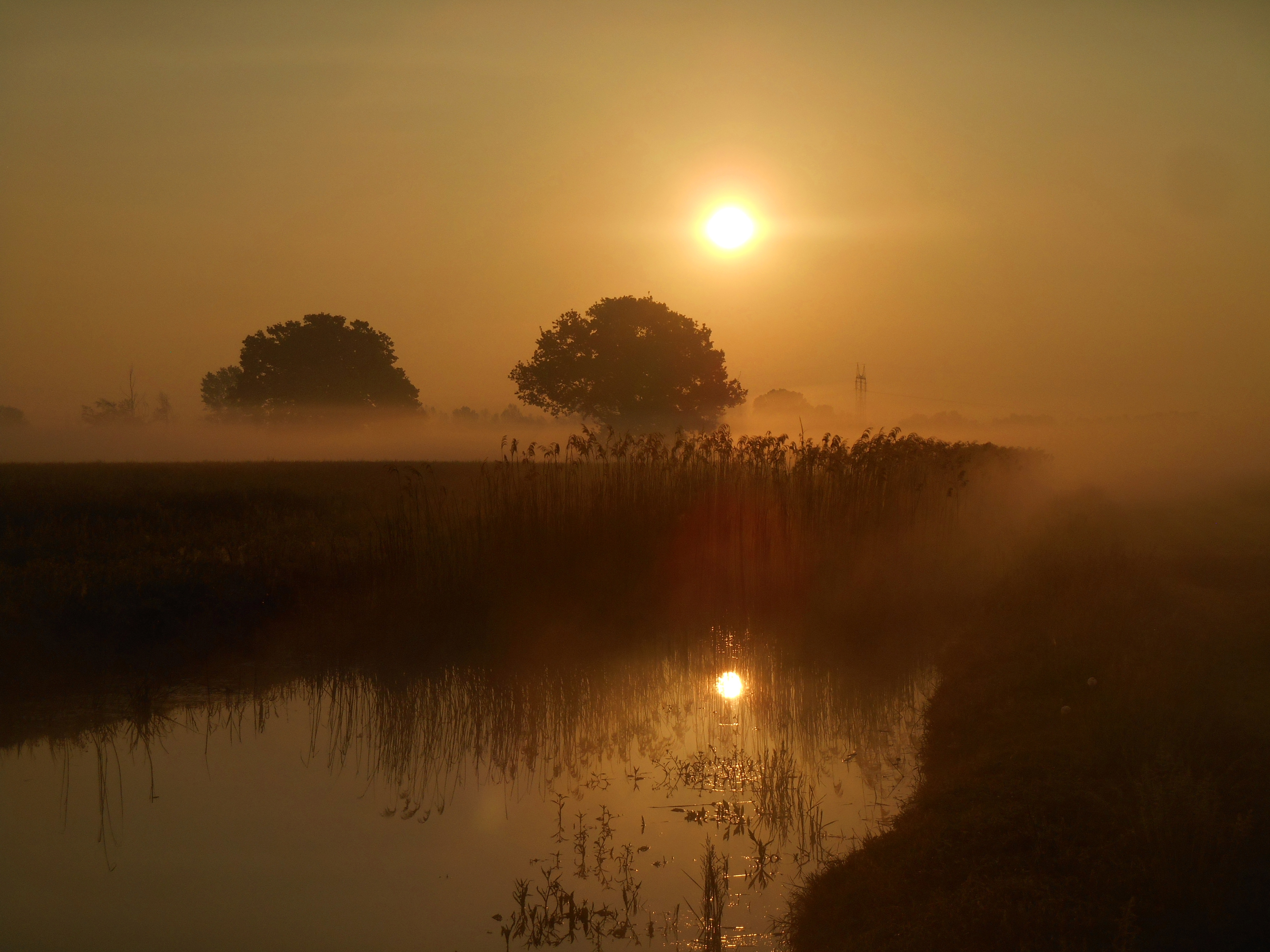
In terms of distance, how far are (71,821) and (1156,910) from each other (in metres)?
5.26

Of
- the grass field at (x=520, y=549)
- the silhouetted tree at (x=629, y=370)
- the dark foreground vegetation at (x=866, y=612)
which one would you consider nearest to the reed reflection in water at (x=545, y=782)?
the dark foreground vegetation at (x=866, y=612)

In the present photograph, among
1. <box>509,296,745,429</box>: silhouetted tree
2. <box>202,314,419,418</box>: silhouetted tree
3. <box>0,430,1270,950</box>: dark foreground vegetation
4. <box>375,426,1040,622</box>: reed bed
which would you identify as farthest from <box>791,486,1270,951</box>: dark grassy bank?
<box>202,314,419,418</box>: silhouetted tree

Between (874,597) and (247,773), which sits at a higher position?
(874,597)

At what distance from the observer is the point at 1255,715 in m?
4.35

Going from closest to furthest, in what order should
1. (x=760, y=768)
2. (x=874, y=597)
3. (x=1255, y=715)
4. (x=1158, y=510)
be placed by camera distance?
(x=1255, y=715)
(x=760, y=768)
(x=874, y=597)
(x=1158, y=510)

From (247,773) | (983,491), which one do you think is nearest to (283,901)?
(247,773)

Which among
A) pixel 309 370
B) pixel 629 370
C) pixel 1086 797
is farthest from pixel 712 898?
pixel 309 370

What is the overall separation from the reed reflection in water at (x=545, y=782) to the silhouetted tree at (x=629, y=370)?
29.1 metres

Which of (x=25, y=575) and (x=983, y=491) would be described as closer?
(x=25, y=575)

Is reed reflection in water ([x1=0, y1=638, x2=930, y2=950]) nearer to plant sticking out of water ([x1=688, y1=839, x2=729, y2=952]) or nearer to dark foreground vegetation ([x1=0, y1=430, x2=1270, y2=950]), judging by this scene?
plant sticking out of water ([x1=688, y1=839, x2=729, y2=952])

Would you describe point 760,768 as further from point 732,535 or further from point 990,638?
point 732,535

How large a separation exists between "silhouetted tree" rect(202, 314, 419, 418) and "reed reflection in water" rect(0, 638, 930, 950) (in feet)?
119

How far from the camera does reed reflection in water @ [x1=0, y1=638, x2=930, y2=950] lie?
3.77 m

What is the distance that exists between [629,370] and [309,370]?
16.2m
